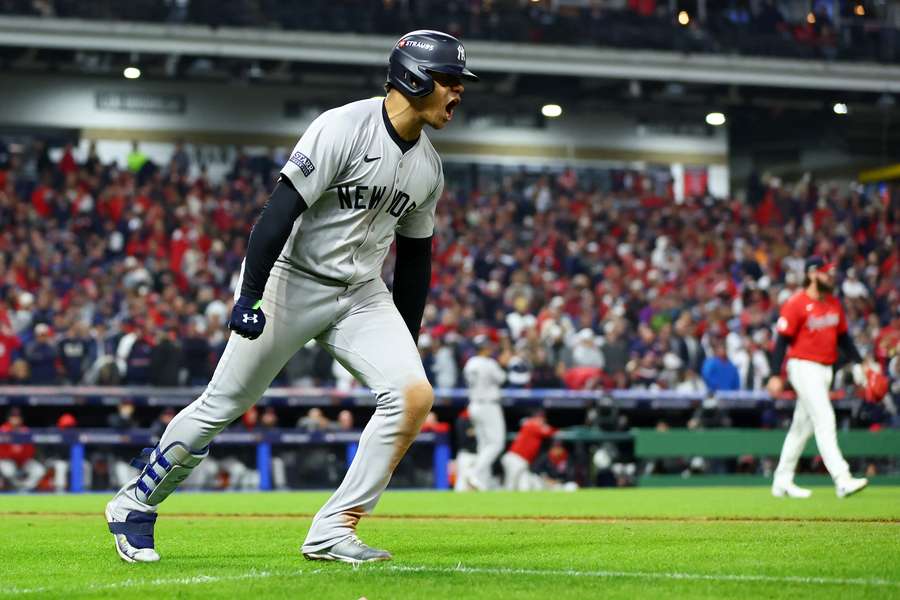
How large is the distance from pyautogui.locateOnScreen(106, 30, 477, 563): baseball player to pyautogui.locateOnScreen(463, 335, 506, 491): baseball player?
13053 millimetres

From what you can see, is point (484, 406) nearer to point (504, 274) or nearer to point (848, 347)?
point (848, 347)

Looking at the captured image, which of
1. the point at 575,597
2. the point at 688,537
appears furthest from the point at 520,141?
the point at 575,597

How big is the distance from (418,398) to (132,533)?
1.50 metres

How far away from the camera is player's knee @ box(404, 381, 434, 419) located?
646 cm

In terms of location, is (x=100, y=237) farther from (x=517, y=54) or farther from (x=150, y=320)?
(x=517, y=54)

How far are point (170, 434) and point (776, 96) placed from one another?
101 ft

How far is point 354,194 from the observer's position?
6.51 meters

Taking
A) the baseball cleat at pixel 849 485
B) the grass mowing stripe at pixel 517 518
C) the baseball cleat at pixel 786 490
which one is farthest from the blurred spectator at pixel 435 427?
the grass mowing stripe at pixel 517 518

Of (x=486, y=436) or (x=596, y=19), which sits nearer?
(x=486, y=436)

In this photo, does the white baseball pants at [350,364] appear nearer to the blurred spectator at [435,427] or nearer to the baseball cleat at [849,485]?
the baseball cleat at [849,485]

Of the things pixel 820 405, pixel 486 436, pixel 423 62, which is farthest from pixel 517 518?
pixel 486 436

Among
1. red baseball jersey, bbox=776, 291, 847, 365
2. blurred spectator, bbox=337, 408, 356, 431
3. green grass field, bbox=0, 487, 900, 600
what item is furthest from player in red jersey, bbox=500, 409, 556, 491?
green grass field, bbox=0, 487, 900, 600

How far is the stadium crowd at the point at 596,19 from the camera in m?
28.9

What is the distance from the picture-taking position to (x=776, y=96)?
3531 centimetres
